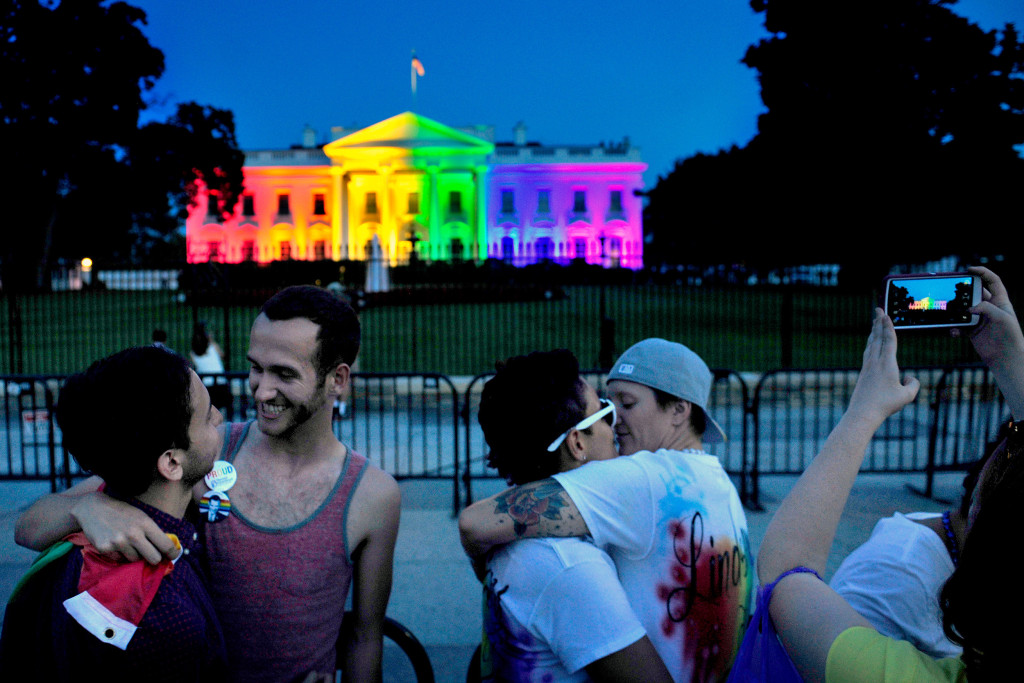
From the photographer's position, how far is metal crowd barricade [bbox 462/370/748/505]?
622cm

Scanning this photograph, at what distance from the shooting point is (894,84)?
21.5m

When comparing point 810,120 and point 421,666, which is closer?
point 421,666

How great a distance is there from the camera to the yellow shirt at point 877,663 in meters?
1.17

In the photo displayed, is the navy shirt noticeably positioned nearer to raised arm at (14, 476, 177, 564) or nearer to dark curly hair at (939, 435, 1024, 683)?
raised arm at (14, 476, 177, 564)

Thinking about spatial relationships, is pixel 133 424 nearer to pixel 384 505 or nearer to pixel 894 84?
pixel 384 505

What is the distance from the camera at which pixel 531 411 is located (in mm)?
1848

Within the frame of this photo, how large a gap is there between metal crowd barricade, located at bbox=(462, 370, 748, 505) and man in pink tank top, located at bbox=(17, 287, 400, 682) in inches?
110

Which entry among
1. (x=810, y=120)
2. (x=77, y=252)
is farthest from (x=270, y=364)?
(x=77, y=252)

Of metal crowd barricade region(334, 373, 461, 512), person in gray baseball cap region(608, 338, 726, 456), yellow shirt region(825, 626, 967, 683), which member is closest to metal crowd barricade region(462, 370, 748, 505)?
metal crowd barricade region(334, 373, 461, 512)

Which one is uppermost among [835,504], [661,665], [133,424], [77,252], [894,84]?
[894,84]

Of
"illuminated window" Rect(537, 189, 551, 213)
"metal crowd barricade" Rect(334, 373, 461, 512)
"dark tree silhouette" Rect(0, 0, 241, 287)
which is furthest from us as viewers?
"illuminated window" Rect(537, 189, 551, 213)

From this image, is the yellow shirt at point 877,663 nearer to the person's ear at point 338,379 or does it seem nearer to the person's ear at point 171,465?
the person's ear at point 171,465

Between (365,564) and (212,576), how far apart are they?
414 millimetres

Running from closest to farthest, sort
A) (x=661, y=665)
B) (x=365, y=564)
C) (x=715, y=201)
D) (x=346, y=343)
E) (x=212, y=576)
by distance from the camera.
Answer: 1. (x=661, y=665)
2. (x=212, y=576)
3. (x=365, y=564)
4. (x=346, y=343)
5. (x=715, y=201)
